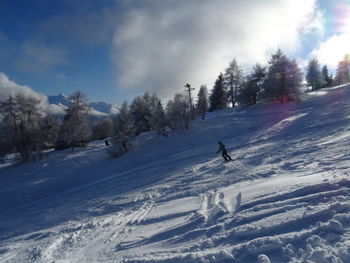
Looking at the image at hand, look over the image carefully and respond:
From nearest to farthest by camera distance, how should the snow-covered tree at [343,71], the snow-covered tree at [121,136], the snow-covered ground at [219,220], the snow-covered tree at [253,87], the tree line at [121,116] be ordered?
1. the snow-covered ground at [219,220]
2. the snow-covered tree at [121,136]
3. the tree line at [121,116]
4. the snow-covered tree at [253,87]
5. the snow-covered tree at [343,71]

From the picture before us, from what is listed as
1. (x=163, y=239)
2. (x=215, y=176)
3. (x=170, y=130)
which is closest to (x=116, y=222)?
(x=163, y=239)

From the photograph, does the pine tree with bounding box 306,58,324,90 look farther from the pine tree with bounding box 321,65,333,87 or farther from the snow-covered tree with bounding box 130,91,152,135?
the snow-covered tree with bounding box 130,91,152,135

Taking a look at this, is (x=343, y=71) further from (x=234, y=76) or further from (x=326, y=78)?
(x=234, y=76)

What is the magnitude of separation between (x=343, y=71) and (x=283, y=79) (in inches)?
1762

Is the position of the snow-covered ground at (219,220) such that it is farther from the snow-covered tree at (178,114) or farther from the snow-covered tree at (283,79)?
the snow-covered tree at (283,79)

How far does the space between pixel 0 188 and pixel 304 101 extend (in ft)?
146

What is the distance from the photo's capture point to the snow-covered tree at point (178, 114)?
3212 centimetres

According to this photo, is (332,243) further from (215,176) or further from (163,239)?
(215,176)

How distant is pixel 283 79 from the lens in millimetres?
37219

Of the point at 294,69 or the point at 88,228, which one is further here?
the point at 294,69

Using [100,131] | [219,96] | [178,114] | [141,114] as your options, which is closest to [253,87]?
[219,96]

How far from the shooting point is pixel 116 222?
684cm

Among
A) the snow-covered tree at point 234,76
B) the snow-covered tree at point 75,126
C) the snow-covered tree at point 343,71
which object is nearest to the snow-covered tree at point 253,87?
the snow-covered tree at point 234,76

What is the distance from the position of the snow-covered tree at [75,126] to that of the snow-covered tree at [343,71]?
75.3 meters
